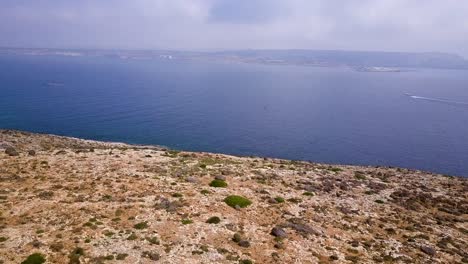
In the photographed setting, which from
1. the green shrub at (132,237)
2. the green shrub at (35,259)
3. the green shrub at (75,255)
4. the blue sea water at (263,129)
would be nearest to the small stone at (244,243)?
the green shrub at (132,237)

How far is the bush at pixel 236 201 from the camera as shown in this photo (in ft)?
133

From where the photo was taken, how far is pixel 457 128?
16575 centimetres

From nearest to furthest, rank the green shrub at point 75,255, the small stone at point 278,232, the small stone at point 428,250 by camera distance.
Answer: the green shrub at point 75,255, the small stone at point 428,250, the small stone at point 278,232

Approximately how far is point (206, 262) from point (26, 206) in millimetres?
Answer: 19043

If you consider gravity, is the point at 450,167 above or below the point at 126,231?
below

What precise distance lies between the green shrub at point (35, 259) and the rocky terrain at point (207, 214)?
71 mm

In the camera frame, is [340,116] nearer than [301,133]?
No

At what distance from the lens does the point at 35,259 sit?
26984mm

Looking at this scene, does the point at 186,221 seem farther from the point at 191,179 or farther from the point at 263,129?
the point at 263,129

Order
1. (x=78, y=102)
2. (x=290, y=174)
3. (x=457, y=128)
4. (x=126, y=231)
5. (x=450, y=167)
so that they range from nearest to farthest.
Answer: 1. (x=126, y=231)
2. (x=290, y=174)
3. (x=450, y=167)
4. (x=457, y=128)
5. (x=78, y=102)

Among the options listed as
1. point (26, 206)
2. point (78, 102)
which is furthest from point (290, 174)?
point (78, 102)

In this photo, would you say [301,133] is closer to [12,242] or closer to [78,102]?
[78,102]

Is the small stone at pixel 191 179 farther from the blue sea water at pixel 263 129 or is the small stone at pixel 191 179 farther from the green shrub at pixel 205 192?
the blue sea water at pixel 263 129

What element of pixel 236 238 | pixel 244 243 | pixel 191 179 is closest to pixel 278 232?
pixel 244 243
